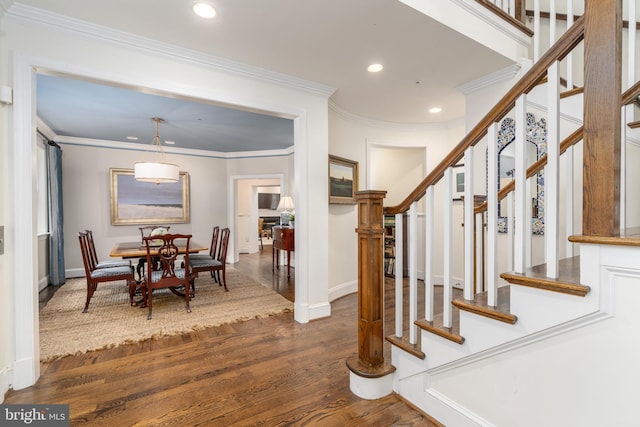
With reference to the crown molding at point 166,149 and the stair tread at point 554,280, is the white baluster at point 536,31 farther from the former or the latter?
the crown molding at point 166,149

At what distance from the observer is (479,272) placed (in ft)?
7.34

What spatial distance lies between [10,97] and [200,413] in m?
2.26

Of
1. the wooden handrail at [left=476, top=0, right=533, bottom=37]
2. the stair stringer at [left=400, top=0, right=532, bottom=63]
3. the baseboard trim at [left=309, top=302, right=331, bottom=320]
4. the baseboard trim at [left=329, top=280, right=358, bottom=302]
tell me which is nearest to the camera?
the stair stringer at [left=400, top=0, right=532, bottom=63]

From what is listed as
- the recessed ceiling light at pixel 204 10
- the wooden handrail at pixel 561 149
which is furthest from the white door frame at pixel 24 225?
the wooden handrail at pixel 561 149

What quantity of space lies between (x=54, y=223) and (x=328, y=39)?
4.95m

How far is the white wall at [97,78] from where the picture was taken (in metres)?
1.91

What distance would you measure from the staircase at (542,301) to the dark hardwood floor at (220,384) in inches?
10.3

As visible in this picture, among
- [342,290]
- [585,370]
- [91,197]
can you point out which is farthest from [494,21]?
[91,197]

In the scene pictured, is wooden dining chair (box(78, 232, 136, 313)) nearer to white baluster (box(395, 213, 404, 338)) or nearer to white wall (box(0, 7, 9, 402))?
white wall (box(0, 7, 9, 402))

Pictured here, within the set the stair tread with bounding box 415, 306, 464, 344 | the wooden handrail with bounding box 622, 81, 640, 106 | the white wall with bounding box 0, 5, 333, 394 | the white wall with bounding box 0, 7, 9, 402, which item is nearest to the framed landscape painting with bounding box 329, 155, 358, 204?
the white wall with bounding box 0, 5, 333, 394

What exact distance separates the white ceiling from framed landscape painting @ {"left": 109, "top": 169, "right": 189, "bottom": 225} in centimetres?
236

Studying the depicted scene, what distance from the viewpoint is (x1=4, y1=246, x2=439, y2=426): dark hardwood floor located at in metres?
1.68

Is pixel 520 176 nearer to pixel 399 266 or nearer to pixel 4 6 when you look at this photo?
pixel 399 266

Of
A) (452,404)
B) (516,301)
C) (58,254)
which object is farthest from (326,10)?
(58,254)
